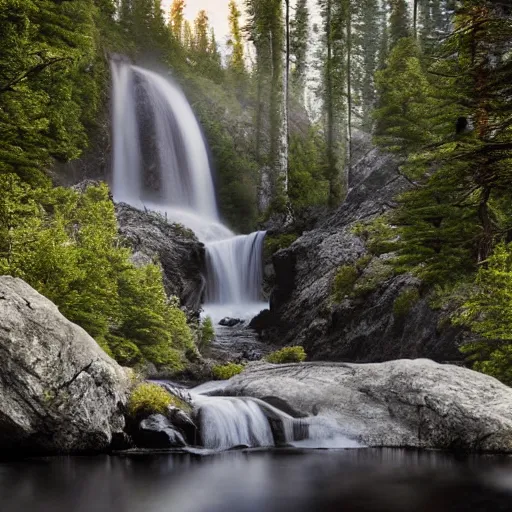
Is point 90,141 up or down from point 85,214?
up

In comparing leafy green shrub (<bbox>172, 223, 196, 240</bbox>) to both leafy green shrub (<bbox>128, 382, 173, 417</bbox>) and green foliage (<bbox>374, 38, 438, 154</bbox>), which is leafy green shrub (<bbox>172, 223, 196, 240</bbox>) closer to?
green foliage (<bbox>374, 38, 438, 154</bbox>)

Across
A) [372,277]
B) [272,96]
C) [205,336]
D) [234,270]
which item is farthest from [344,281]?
[272,96]

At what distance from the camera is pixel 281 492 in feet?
27.3

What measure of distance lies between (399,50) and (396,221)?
16.3 meters

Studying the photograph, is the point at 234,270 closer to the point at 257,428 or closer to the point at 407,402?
the point at 257,428

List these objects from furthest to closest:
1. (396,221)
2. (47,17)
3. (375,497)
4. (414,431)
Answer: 1. (47,17)
2. (396,221)
3. (414,431)
4. (375,497)

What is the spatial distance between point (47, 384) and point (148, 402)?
240 cm

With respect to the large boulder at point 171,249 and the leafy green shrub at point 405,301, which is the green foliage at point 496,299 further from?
the large boulder at point 171,249

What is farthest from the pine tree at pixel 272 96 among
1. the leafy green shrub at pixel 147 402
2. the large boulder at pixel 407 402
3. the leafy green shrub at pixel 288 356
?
the leafy green shrub at pixel 147 402

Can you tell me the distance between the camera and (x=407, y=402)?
39.4 feet

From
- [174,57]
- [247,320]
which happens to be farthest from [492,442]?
[174,57]

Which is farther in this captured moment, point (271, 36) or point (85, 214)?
point (271, 36)

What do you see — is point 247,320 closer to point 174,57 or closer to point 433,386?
point 433,386

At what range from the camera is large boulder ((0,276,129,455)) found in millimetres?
9695
